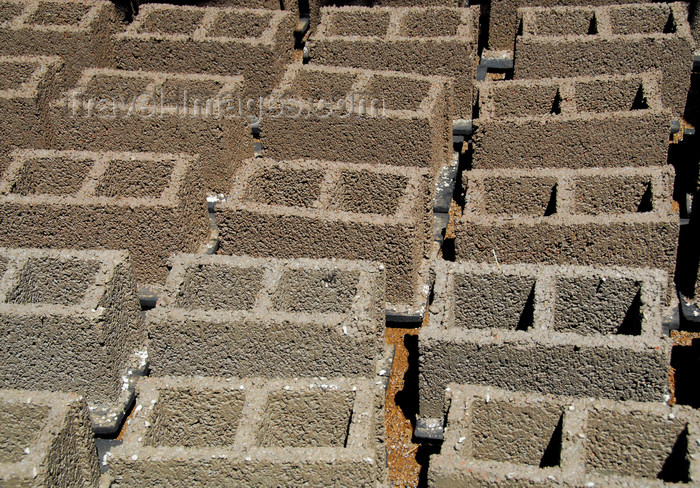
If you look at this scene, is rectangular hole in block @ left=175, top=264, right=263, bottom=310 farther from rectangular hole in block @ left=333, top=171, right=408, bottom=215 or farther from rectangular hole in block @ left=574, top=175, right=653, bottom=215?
rectangular hole in block @ left=574, top=175, right=653, bottom=215

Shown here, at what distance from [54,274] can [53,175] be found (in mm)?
1301

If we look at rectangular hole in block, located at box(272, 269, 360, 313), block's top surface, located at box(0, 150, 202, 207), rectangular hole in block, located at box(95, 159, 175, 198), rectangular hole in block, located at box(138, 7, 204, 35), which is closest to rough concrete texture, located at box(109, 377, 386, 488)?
rectangular hole in block, located at box(272, 269, 360, 313)

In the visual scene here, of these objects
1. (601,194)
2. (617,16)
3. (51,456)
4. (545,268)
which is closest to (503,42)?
(617,16)

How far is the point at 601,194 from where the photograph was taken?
636cm

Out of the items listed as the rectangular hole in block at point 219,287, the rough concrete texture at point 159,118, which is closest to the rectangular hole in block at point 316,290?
the rectangular hole in block at point 219,287

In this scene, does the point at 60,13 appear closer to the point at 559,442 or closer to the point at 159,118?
the point at 159,118

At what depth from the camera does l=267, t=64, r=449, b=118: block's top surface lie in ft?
23.9

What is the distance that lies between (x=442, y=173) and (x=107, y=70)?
313 centimetres

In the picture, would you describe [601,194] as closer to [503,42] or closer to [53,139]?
[503,42]

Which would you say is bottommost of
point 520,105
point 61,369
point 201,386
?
point 61,369

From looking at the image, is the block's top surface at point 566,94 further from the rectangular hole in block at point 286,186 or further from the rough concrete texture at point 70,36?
the rough concrete texture at point 70,36

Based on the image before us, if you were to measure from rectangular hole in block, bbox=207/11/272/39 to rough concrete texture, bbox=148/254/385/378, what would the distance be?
12.5ft

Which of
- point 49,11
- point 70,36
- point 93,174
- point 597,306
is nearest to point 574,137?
point 597,306

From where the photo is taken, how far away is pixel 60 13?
30.1ft
